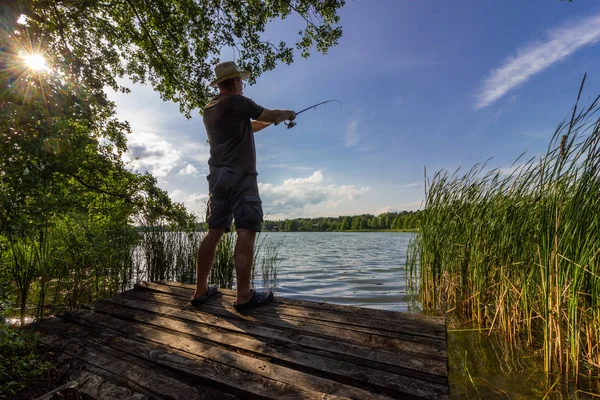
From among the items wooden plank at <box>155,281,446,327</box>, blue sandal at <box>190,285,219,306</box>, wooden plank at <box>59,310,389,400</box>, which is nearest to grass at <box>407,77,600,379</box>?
wooden plank at <box>155,281,446,327</box>

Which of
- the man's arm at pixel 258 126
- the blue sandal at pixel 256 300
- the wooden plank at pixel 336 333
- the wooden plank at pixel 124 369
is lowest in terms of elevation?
the wooden plank at pixel 124 369

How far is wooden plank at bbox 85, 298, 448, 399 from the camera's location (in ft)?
5.05

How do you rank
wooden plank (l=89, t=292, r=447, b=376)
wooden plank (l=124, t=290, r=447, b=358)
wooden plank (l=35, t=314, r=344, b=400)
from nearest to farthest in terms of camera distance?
1. wooden plank (l=35, t=314, r=344, b=400)
2. wooden plank (l=89, t=292, r=447, b=376)
3. wooden plank (l=124, t=290, r=447, b=358)

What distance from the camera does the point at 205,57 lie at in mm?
6680

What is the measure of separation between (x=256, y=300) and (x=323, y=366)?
3.91ft

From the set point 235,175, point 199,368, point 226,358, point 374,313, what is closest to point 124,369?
point 199,368

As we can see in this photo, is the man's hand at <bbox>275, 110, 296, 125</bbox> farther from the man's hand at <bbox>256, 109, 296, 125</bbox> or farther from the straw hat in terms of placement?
the straw hat

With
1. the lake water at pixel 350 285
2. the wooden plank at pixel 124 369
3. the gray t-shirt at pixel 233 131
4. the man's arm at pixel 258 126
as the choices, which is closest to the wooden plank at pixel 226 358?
the wooden plank at pixel 124 369

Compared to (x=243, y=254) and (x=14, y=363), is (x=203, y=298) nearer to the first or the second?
(x=243, y=254)

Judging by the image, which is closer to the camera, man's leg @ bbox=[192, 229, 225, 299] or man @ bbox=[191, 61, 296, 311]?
man @ bbox=[191, 61, 296, 311]

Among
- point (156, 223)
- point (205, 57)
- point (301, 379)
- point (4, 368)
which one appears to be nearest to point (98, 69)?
point (205, 57)

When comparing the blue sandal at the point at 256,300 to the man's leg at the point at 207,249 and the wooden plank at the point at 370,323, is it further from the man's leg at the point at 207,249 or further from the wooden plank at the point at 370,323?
the man's leg at the point at 207,249

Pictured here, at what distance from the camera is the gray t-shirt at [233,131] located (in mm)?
2623

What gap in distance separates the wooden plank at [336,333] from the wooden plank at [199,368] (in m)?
0.67
